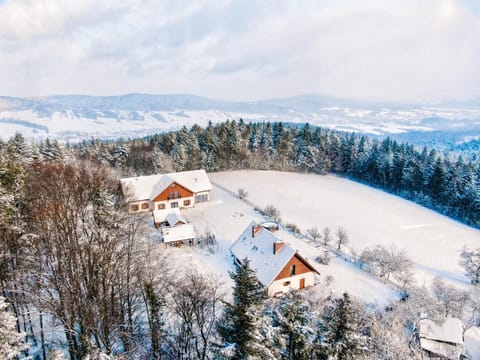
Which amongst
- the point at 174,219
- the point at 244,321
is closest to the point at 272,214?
the point at 174,219

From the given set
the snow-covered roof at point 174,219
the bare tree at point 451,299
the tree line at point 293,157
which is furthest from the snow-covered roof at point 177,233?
the tree line at point 293,157

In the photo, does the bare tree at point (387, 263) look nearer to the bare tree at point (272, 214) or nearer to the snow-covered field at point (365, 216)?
the snow-covered field at point (365, 216)

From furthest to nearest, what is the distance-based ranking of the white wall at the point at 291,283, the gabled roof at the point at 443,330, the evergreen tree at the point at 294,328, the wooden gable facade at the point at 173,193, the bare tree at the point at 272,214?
the wooden gable facade at the point at 173,193
the bare tree at the point at 272,214
the white wall at the point at 291,283
the gabled roof at the point at 443,330
the evergreen tree at the point at 294,328

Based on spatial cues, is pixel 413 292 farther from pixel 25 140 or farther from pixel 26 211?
pixel 25 140

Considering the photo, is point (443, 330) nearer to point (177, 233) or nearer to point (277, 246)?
point (277, 246)

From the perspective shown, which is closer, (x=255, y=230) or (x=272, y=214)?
(x=255, y=230)

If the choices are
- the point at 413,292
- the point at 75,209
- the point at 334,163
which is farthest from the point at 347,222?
the point at 75,209

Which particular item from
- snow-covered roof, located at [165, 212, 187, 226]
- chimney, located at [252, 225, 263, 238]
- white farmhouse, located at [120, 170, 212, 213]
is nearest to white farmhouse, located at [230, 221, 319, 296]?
chimney, located at [252, 225, 263, 238]
